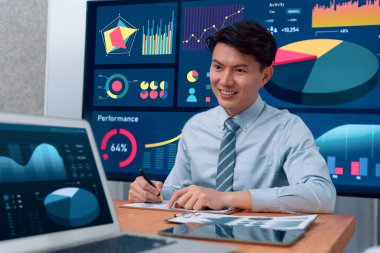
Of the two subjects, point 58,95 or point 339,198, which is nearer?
point 339,198

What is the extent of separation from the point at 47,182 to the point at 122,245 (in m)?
0.16

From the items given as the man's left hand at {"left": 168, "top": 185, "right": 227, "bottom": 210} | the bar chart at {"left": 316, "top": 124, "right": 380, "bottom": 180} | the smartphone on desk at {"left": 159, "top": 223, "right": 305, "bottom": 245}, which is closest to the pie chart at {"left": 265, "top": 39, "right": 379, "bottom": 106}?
the bar chart at {"left": 316, "top": 124, "right": 380, "bottom": 180}

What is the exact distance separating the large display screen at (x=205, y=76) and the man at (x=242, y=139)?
0.45m

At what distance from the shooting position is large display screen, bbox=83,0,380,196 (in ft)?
6.88

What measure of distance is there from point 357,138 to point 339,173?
17cm

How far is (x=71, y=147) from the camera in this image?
2.85ft

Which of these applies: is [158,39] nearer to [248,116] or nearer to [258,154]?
[248,116]

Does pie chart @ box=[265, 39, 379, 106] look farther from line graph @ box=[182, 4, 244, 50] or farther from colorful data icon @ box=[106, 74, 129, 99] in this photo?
colorful data icon @ box=[106, 74, 129, 99]

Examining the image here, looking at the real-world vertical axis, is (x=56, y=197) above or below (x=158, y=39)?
below

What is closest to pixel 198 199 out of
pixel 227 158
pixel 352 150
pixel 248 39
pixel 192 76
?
pixel 227 158

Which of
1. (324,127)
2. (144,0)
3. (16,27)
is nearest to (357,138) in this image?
(324,127)

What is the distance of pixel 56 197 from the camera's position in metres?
0.79

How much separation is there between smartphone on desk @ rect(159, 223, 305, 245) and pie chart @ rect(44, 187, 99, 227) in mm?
147

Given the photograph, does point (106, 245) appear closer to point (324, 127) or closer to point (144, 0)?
point (324, 127)
